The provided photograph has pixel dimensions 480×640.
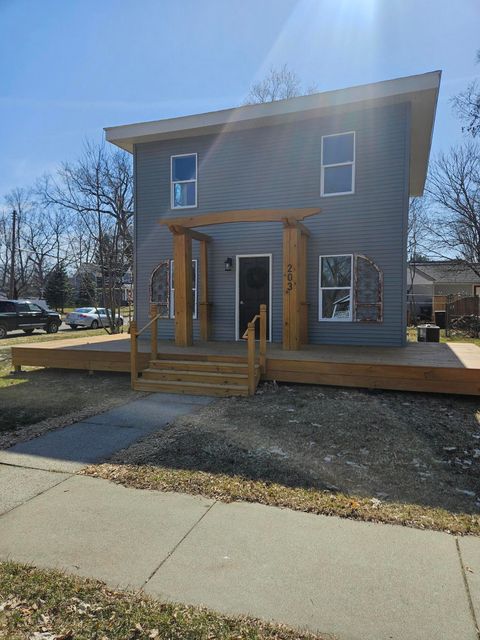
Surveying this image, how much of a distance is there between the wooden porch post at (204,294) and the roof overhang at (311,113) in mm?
2714

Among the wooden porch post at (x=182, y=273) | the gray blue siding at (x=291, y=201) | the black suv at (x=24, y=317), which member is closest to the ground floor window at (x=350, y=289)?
the gray blue siding at (x=291, y=201)

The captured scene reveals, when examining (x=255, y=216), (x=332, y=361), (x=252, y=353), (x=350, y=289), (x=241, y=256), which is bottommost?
(x=332, y=361)

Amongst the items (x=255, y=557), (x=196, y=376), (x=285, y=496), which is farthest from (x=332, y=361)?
(x=255, y=557)

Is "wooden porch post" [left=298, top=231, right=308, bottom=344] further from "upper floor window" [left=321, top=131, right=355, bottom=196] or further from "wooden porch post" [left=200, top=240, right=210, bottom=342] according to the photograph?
"wooden porch post" [left=200, top=240, right=210, bottom=342]

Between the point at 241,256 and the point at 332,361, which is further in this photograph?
the point at 241,256

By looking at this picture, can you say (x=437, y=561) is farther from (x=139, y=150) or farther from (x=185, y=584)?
(x=139, y=150)

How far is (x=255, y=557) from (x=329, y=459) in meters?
1.79

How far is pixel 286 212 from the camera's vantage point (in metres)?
7.62

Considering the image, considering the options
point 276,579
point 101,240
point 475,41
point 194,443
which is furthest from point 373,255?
point 101,240

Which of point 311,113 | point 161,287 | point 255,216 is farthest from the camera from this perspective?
point 161,287

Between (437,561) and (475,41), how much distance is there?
9.09 meters

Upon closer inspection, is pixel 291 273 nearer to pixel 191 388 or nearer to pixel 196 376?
pixel 196 376

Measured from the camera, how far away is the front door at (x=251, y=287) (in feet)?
32.2

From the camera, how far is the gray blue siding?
347 inches
